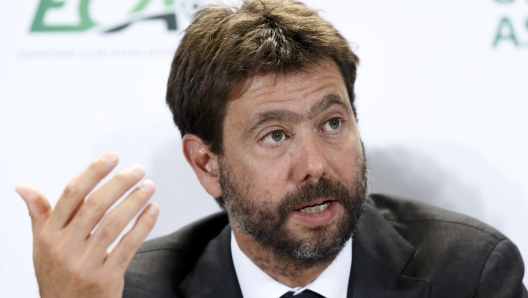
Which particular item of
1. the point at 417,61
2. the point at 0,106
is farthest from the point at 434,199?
the point at 0,106

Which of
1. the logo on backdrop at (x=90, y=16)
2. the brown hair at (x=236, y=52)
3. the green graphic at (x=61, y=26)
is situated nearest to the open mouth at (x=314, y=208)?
→ the brown hair at (x=236, y=52)

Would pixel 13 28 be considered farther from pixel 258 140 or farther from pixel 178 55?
pixel 258 140

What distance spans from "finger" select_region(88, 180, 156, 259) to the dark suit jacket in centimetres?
70

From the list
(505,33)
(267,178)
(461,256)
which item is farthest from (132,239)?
(505,33)

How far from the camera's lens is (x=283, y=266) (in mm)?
2184

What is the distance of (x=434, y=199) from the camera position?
2.71m

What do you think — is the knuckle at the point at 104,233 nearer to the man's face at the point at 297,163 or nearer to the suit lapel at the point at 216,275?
the man's face at the point at 297,163

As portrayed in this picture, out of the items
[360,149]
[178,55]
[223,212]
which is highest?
[178,55]

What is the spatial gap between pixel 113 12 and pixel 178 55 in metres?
0.49

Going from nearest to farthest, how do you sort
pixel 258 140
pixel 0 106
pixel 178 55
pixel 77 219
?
pixel 77 219 < pixel 258 140 < pixel 178 55 < pixel 0 106

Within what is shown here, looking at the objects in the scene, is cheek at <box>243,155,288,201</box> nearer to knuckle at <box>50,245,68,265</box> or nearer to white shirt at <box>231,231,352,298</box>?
white shirt at <box>231,231,352,298</box>

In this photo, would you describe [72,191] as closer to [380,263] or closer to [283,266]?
[283,266]

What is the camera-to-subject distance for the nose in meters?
1.93

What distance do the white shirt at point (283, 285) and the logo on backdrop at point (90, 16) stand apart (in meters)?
1.04
